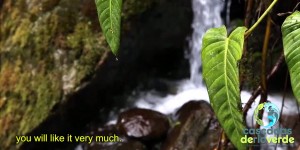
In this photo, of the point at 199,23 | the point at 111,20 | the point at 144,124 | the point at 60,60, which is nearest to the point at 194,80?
the point at 199,23

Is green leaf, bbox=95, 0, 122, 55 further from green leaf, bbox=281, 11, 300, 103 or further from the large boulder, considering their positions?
the large boulder

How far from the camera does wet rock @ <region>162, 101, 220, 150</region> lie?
2379mm

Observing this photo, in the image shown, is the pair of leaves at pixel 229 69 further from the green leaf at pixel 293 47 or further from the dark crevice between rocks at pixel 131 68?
the dark crevice between rocks at pixel 131 68

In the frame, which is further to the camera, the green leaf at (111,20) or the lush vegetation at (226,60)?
the green leaf at (111,20)

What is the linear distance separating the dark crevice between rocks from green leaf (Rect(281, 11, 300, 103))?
1.90 meters

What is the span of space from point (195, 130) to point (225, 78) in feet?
5.39

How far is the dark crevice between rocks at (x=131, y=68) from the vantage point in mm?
2678

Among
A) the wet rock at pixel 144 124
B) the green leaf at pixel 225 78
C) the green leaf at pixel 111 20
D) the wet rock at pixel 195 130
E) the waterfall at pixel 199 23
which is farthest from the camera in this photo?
the waterfall at pixel 199 23

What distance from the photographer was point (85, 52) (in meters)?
2.75

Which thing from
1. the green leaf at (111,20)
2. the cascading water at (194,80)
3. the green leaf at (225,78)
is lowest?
the cascading water at (194,80)

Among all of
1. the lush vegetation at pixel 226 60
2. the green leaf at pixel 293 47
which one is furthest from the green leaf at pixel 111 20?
the green leaf at pixel 293 47

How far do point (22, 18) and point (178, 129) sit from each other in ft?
5.06

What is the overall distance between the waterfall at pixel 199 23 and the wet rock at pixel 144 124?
74cm

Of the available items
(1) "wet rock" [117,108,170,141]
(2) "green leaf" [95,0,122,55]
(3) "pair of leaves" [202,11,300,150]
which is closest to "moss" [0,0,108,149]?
(1) "wet rock" [117,108,170,141]
